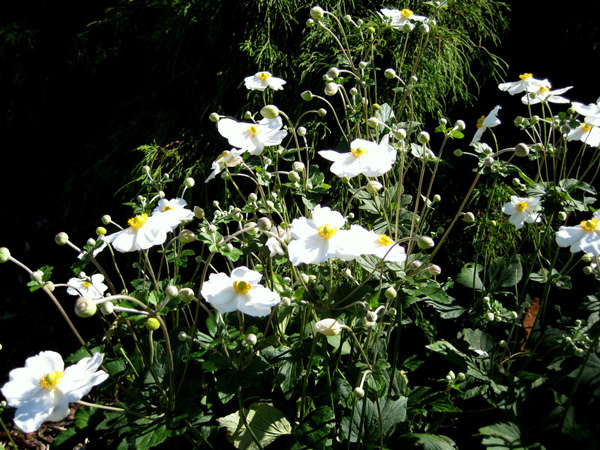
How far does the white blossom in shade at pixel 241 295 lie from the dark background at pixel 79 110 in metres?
1.27

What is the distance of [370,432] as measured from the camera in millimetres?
1231

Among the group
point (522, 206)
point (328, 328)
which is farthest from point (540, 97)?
point (328, 328)

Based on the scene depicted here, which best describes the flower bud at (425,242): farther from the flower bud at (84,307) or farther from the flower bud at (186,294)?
the flower bud at (84,307)

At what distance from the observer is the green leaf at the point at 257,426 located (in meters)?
1.20

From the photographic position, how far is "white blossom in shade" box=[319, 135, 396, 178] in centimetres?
108

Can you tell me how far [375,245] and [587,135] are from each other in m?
0.77

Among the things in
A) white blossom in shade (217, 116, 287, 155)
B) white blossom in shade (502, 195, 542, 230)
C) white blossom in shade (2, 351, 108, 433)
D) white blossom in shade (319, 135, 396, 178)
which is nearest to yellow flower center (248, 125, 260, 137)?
white blossom in shade (217, 116, 287, 155)

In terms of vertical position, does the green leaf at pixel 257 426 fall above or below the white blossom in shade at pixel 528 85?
below

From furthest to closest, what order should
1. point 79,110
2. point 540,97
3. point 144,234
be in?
point 79,110
point 540,97
point 144,234

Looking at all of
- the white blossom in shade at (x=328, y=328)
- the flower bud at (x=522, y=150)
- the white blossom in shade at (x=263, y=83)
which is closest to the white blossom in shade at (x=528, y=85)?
the flower bud at (x=522, y=150)

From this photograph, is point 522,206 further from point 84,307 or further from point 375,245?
point 84,307

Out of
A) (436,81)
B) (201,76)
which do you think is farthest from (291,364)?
(201,76)

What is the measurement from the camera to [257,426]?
1.21 metres

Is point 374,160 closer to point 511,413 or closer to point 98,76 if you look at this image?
point 511,413
